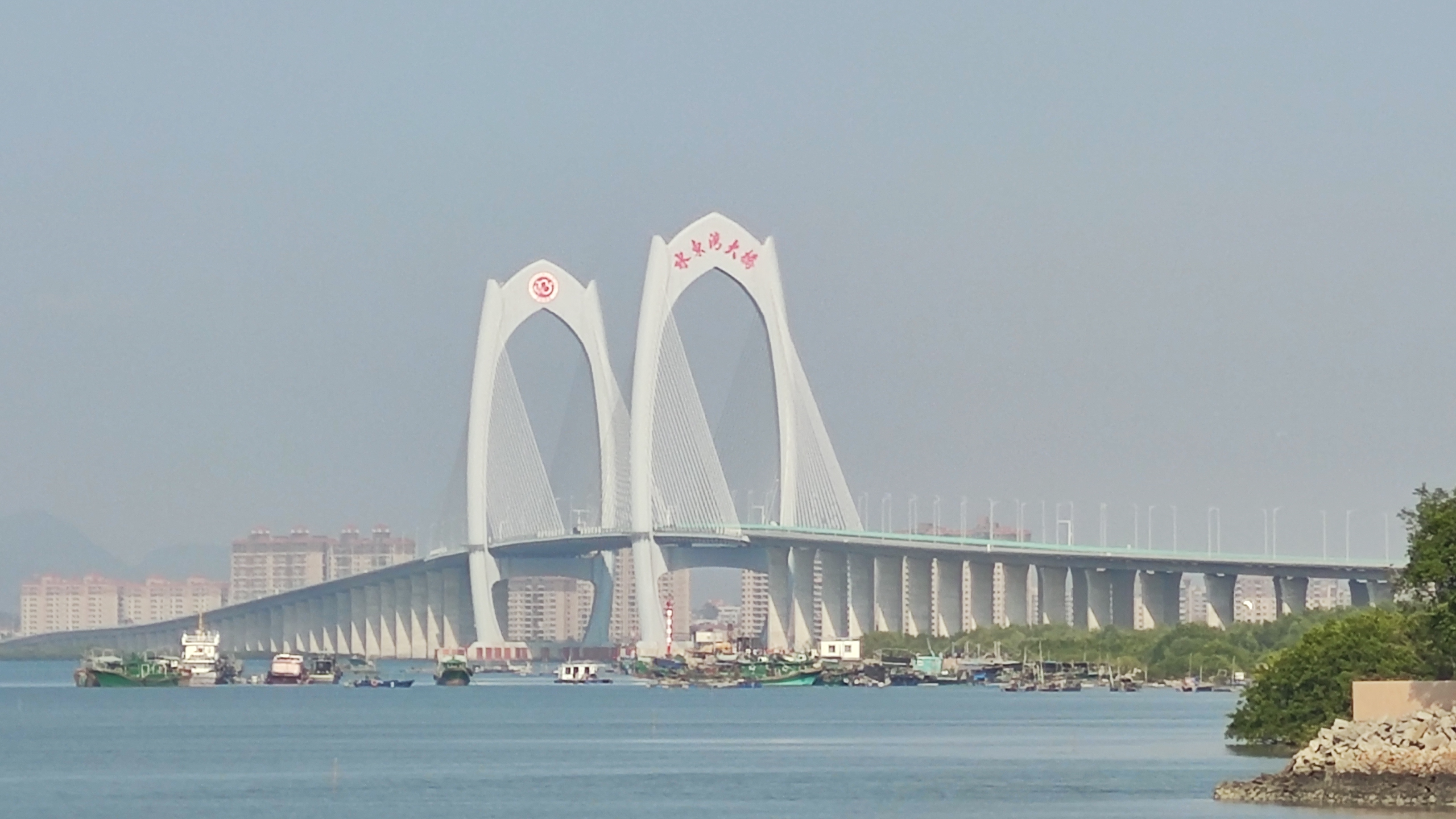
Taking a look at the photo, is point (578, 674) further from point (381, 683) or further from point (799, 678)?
point (799, 678)

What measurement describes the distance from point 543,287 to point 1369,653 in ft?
218

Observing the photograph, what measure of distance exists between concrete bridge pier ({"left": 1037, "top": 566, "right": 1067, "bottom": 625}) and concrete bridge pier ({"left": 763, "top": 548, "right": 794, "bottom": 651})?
7643 millimetres

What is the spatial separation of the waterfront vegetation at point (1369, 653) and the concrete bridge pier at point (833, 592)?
47.1 m

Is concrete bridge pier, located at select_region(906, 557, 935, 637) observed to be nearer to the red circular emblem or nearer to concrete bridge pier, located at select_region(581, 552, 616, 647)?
concrete bridge pier, located at select_region(581, 552, 616, 647)

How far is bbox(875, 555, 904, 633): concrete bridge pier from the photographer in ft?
305

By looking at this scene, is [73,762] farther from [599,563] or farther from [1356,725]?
[599,563]

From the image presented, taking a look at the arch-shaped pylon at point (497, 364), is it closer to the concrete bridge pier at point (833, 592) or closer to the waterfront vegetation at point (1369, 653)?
the concrete bridge pier at point (833, 592)

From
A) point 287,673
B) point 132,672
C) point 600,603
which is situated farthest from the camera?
point 600,603

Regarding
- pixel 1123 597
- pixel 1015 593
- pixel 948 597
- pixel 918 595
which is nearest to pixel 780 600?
pixel 918 595

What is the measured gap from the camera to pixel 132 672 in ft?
301

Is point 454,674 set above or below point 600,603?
below

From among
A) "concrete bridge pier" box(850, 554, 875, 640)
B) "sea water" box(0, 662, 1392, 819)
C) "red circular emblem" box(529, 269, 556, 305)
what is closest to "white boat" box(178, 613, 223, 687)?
"sea water" box(0, 662, 1392, 819)

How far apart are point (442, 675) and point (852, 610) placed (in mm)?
12817

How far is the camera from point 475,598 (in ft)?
334
